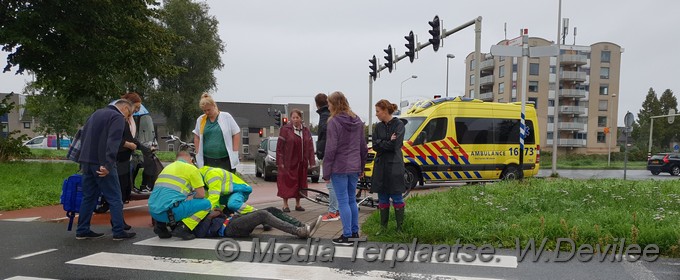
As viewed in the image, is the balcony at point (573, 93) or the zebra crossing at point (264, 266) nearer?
the zebra crossing at point (264, 266)

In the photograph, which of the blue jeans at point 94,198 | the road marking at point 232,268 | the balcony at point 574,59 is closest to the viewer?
the road marking at point 232,268

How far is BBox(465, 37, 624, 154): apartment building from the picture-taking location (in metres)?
66.6

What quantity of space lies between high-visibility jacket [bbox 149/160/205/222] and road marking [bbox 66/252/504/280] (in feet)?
2.16

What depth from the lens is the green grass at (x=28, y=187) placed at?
8.98m

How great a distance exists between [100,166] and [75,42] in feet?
38.2

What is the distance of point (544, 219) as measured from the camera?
599 centimetres

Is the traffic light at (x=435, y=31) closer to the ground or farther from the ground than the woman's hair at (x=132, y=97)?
farther from the ground

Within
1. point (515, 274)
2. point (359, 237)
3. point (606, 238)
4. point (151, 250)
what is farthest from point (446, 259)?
point (151, 250)

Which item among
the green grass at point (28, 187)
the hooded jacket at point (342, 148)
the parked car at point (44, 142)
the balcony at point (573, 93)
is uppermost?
the balcony at point (573, 93)

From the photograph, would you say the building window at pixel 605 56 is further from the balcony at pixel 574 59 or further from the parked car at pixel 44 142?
the parked car at pixel 44 142

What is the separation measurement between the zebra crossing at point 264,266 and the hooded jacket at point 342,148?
911 millimetres

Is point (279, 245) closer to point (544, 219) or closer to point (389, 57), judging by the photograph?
point (544, 219)

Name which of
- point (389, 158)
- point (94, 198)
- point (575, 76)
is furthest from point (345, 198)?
point (575, 76)

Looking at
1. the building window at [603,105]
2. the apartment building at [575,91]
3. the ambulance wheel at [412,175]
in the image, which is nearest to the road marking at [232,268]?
the ambulance wheel at [412,175]
